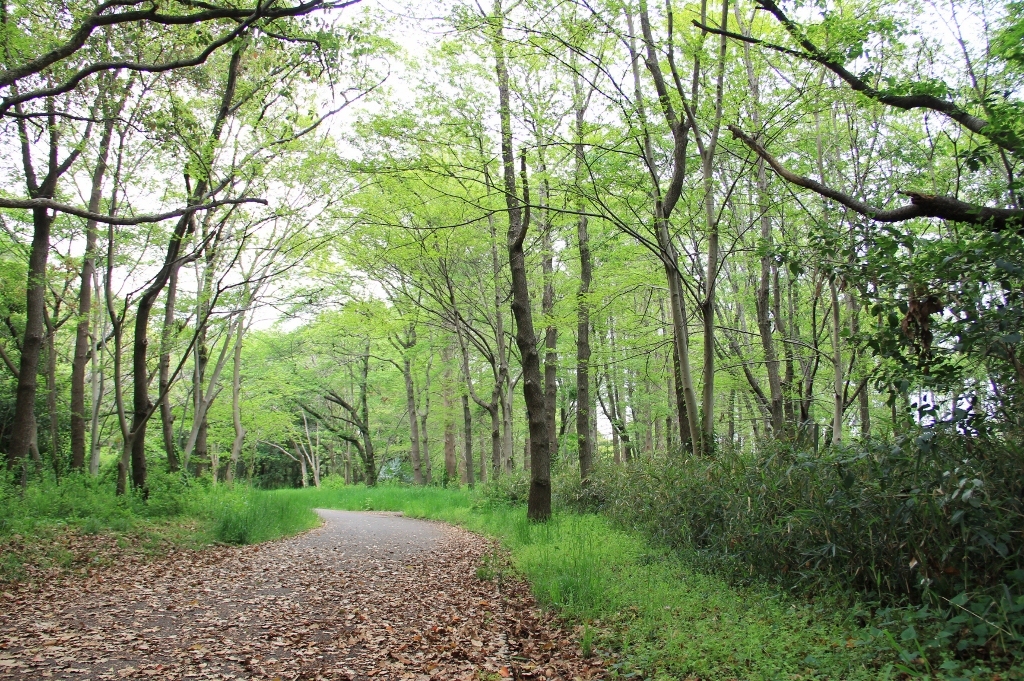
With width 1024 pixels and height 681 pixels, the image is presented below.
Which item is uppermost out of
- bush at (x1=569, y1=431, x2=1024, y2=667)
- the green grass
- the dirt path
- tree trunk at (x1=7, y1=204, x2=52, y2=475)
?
tree trunk at (x1=7, y1=204, x2=52, y2=475)

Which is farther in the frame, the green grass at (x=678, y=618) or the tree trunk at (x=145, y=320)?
the tree trunk at (x=145, y=320)

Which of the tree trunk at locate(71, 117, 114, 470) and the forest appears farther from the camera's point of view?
the tree trunk at locate(71, 117, 114, 470)

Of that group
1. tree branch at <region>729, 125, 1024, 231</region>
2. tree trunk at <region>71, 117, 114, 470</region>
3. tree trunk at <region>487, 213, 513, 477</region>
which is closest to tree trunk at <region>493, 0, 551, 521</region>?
tree trunk at <region>487, 213, 513, 477</region>

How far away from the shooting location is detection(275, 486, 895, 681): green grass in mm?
3465

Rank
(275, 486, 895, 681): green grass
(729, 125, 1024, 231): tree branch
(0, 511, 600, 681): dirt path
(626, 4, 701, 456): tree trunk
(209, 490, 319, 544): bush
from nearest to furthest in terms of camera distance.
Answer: (275, 486, 895, 681): green grass → (0, 511, 600, 681): dirt path → (729, 125, 1024, 231): tree branch → (626, 4, 701, 456): tree trunk → (209, 490, 319, 544): bush

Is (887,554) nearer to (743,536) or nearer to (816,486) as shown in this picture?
(816,486)

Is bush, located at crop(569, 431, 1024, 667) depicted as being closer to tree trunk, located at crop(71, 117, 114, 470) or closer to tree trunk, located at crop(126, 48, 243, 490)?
tree trunk, located at crop(126, 48, 243, 490)

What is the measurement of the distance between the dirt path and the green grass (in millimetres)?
313

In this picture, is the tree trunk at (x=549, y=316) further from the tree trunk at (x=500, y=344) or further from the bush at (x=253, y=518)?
the bush at (x=253, y=518)

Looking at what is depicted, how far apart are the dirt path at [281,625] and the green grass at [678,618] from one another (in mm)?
313

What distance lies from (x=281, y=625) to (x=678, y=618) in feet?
11.1

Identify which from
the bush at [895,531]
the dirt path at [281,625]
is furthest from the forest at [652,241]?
the dirt path at [281,625]

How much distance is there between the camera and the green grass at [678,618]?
3.46 m

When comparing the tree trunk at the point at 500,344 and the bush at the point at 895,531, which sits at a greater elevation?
the tree trunk at the point at 500,344
